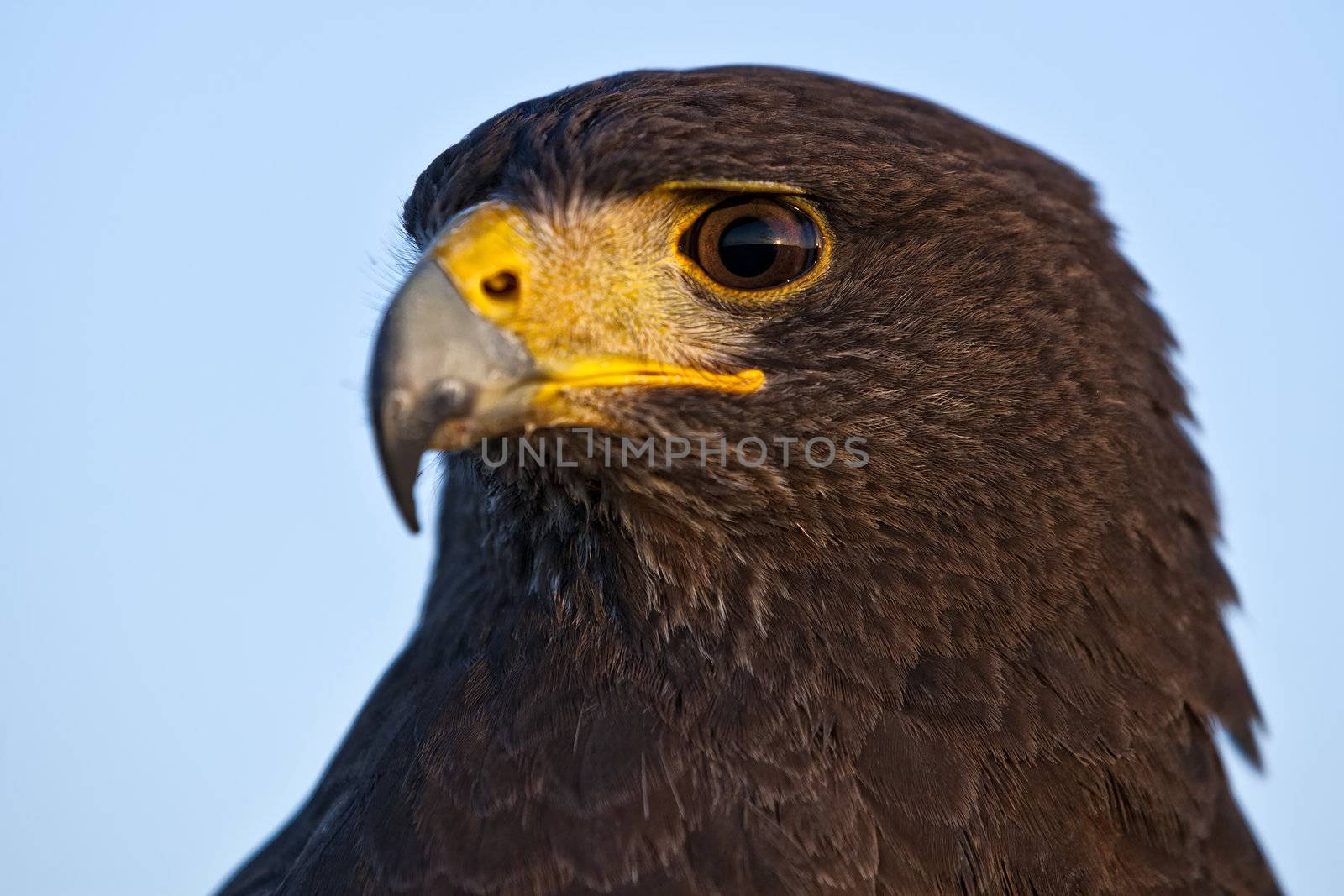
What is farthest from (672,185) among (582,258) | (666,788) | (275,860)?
(275,860)

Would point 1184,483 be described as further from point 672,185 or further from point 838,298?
point 672,185

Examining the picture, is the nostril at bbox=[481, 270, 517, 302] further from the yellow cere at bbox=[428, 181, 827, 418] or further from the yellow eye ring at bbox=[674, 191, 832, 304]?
the yellow eye ring at bbox=[674, 191, 832, 304]

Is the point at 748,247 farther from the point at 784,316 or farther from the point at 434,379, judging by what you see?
the point at 434,379

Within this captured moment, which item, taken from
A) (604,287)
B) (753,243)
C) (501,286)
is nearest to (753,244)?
(753,243)

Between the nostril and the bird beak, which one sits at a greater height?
the nostril

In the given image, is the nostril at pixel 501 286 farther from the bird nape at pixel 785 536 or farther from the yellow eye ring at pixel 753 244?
the yellow eye ring at pixel 753 244

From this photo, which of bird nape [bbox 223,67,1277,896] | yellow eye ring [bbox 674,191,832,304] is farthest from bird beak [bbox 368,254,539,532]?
yellow eye ring [bbox 674,191,832,304]
